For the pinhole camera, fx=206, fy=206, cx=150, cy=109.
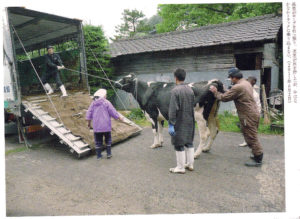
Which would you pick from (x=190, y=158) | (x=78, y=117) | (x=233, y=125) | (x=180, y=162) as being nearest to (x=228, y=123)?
(x=233, y=125)

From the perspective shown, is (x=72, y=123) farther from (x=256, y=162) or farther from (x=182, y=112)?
(x=256, y=162)

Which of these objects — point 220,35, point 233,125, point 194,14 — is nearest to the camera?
point 233,125

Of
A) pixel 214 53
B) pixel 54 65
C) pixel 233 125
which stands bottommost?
pixel 233 125

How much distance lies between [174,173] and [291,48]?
116 inches

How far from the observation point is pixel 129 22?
2920cm

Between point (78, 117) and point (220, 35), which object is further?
point (220, 35)

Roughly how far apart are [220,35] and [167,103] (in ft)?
20.4

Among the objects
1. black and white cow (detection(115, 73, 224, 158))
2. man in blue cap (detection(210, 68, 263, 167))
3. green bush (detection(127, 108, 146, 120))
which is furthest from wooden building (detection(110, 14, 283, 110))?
man in blue cap (detection(210, 68, 263, 167))

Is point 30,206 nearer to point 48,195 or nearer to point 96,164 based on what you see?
point 48,195

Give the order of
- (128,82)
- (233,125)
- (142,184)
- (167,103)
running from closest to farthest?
(142,184)
(167,103)
(128,82)
(233,125)

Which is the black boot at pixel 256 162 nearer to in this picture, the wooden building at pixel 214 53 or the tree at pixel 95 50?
the wooden building at pixel 214 53

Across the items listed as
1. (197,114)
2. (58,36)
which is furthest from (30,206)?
(58,36)

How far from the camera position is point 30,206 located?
10.2ft

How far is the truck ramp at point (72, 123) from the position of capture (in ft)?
16.0
